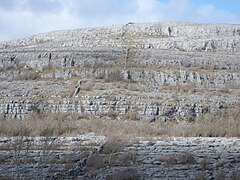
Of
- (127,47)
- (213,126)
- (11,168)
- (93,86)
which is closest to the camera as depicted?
(11,168)

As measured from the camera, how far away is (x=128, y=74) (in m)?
39.1

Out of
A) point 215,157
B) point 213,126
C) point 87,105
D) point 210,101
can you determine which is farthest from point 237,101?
point 215,157

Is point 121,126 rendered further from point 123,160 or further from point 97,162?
point 97,162

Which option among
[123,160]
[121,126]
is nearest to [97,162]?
[123,160]

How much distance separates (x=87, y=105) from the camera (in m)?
32.9

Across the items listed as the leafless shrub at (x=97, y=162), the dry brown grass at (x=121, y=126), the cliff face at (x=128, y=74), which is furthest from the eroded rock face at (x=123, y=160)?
the cliff face at (x=128, y=74)

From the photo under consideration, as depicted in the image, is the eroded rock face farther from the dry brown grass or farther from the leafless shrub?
the dry brown grass

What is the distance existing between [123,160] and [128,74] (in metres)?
21.8

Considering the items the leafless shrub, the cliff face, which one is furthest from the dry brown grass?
the leafless shrub

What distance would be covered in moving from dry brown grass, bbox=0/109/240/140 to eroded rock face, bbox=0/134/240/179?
10.8ft

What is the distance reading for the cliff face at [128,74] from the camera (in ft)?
107

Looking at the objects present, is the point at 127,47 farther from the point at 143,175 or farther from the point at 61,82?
the point at 143,175

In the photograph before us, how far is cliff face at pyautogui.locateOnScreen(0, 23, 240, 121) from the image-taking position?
32.7 metres

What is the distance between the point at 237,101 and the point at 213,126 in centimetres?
572
